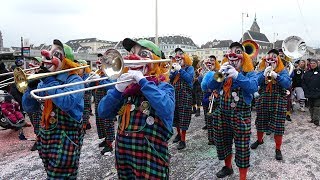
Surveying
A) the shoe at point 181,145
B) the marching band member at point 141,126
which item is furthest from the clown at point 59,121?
the shoe at point 181,145

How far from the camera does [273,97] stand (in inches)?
215

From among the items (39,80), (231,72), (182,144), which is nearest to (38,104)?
(39,80)

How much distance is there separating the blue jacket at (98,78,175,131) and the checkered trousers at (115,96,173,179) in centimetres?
12

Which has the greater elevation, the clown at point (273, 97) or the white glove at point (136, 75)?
the white glove at point (136, 75)

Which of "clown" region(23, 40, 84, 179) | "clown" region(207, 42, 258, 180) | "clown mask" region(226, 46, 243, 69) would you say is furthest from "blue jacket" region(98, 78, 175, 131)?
"clown mask" region(226, 46, 243, 69)

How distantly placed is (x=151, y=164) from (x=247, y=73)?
218 centimetres

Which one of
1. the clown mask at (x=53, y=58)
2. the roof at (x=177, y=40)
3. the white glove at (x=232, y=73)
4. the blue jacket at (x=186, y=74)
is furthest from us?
the roof at (x=177, y=40)

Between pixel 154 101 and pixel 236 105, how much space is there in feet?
6.12

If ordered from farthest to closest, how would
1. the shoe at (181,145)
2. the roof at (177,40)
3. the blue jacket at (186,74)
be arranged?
the roof at (177,40), the blue jacket at (186,74), the shoe at (181,145)

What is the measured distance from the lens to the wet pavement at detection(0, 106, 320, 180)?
458 cm

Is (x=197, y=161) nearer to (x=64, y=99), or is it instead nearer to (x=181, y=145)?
(x=181, y=145)

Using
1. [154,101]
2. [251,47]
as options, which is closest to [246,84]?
[251,47]

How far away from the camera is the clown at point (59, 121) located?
10.2ft

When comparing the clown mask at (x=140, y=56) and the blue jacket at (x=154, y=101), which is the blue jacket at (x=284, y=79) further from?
the clown mask at (x=140, y=56)
